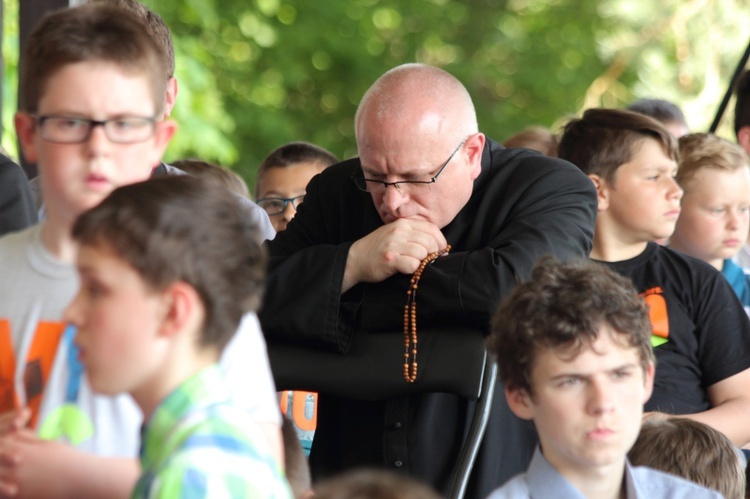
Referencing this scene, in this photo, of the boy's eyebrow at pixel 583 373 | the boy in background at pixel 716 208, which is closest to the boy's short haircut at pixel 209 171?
the boy in background at pixel 716 208

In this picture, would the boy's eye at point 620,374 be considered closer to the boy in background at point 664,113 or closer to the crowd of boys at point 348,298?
the crowd of boys at point 348,298

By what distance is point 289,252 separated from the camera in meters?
3.65

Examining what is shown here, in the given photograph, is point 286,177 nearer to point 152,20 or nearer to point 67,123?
point 152,20

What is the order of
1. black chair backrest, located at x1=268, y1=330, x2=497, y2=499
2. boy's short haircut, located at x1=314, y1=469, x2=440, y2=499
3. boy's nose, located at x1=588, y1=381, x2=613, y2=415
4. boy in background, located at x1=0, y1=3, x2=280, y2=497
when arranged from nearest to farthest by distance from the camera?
boy's short haircut, located at x1=314, y1=469, x2=440, y2=499 < boy in background, located at x1=0, y1=3, x2=280, y2=497 < boy's nose, located at x1=588, y1=381, x2=613, y2=415 < black chair backrest, located at x1=268, y1=330, x2=497, y2=499

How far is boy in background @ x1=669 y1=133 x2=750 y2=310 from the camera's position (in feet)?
16.7

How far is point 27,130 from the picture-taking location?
244 centimetres

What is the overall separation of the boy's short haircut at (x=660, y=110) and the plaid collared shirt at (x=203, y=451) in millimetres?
4819

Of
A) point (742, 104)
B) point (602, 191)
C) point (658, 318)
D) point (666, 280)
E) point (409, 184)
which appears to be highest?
point (742, 104)

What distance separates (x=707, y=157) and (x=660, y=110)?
1.32 meters

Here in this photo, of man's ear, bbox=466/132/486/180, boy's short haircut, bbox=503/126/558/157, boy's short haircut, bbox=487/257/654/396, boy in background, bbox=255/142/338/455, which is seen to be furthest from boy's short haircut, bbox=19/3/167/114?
boy's short haircut, bbox=503/126/558/157

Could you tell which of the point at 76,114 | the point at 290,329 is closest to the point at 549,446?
the point at 290,329

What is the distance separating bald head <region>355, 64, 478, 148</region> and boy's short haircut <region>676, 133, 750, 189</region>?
182 cm

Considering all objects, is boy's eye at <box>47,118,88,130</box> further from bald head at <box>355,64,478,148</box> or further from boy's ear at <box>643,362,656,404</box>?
boy's ear at <box>643,362,656,404</box>

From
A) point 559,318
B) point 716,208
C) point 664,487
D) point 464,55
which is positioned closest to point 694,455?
point 664,487
